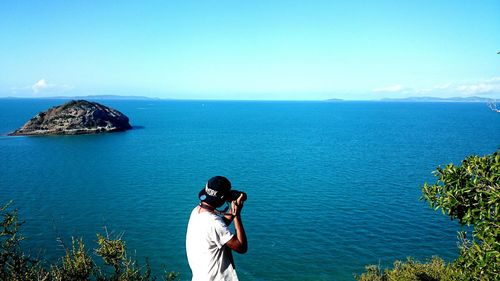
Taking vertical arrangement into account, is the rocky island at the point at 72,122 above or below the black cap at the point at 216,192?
below

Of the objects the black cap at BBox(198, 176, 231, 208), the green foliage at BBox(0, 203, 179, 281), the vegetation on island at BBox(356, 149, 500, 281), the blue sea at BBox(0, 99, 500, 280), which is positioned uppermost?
the black cap at BBox(198, 176, 231, 208)

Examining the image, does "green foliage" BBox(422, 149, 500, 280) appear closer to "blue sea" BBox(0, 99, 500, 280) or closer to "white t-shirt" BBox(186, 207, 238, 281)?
"white t-shirt" BBox(186, 207, 238, 281)

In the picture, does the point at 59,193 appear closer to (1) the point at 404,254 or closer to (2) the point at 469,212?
(1) the point at 404,254

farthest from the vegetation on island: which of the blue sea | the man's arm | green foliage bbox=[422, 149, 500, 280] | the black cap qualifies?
the blue sea

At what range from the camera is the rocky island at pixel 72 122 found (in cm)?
9600

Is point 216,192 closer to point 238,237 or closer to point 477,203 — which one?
point 238,237

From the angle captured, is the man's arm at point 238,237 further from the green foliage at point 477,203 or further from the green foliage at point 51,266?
the green foliage at point 477,203

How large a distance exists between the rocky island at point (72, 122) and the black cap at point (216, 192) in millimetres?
101957

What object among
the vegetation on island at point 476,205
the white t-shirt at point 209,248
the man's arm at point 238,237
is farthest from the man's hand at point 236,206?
the vegetation on island at point 476,205

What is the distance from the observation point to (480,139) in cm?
9075

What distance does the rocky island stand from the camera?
9600cm

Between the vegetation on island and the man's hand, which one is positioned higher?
the man's hand

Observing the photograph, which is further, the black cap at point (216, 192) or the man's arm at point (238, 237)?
the black cap at point (216, 192)

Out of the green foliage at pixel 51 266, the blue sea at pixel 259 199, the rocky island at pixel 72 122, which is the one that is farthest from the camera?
the rocky island at pixel 72 122
